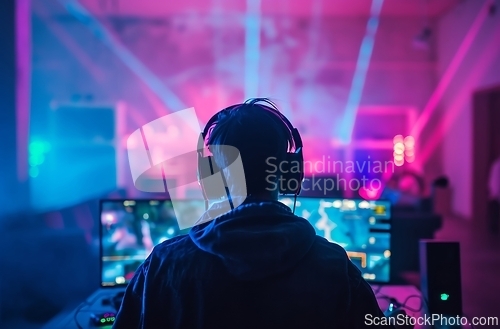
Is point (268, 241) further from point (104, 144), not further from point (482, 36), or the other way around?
point (104, 144)

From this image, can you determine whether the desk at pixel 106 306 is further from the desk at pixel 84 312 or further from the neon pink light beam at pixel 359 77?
the neon pink light beam at pixel 359 77

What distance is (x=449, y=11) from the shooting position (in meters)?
7.48

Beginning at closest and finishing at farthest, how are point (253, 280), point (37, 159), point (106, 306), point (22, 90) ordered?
1. point (253, 280)
2. point (106, 306)
3. point (22, 90)
4. point (37, 159)

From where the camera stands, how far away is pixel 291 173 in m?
1.13

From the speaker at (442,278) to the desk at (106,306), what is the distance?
9 cm

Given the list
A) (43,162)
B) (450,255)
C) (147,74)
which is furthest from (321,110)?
(450,255)

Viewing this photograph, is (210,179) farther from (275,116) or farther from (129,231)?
(129,231)

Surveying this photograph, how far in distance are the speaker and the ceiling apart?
621cm

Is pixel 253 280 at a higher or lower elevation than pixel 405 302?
higher

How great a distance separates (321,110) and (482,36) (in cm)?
278

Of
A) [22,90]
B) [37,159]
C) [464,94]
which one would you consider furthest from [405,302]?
[37,159]

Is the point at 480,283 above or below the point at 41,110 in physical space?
below

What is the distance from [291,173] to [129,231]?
95cm

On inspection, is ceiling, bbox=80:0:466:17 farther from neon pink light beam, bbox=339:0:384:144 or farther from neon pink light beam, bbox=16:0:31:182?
neon pink light beam, bbox=16:0:31:182
